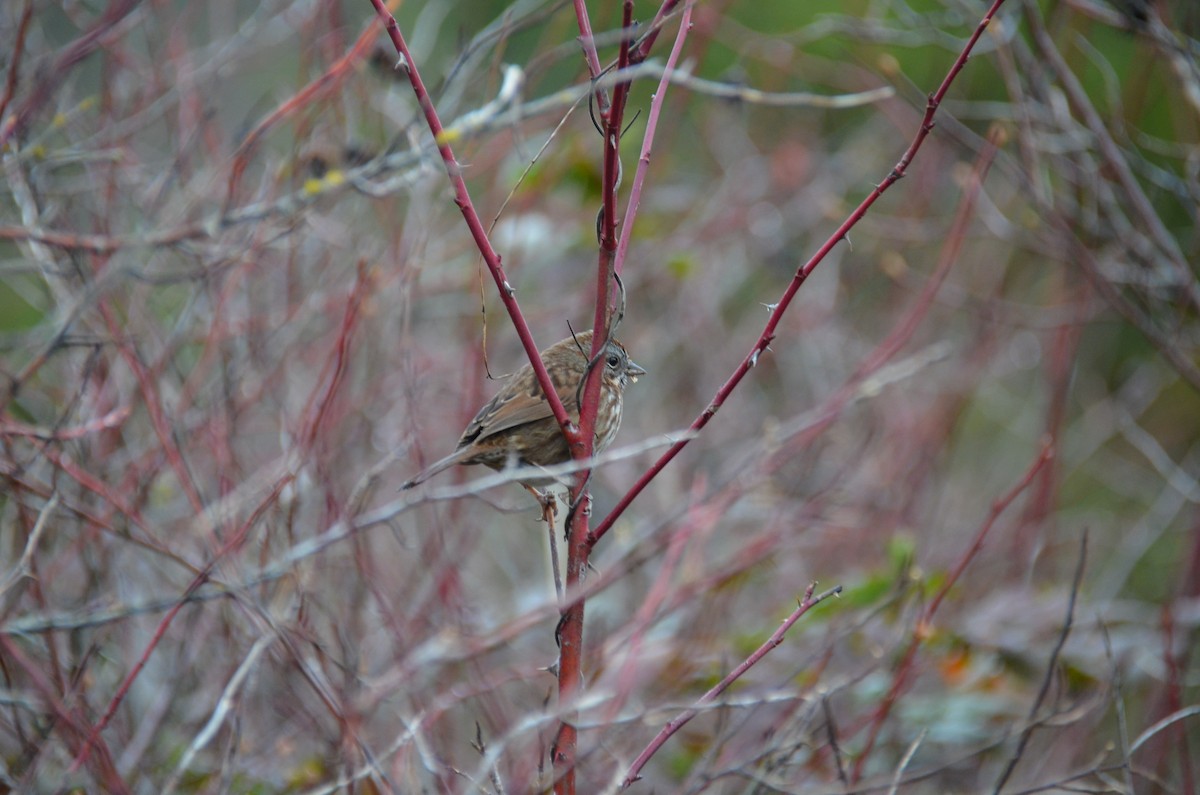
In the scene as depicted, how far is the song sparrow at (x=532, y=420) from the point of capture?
370cm

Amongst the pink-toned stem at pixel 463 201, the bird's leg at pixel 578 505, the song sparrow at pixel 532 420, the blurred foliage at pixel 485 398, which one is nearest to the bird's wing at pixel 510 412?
the song sparrow at pixel 532 420

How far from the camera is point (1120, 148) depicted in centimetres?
488

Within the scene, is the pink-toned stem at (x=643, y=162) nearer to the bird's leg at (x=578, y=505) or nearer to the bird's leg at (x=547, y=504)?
the bird's leg at (x=578, y=505)

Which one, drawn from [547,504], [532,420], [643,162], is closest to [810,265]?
[643,162]

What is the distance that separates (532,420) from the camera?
3889 mm

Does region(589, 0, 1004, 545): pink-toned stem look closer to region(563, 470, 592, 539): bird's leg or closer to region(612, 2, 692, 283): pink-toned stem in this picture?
region(563, 470, 592, 539): bird's leg

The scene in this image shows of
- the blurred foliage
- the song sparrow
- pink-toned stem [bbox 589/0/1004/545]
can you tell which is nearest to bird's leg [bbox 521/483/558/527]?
the blurred foliage

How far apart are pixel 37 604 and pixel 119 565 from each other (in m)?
0.46

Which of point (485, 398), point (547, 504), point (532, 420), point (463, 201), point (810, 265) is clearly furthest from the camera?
point (485, 398)

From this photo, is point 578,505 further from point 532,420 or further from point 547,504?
point 532,420

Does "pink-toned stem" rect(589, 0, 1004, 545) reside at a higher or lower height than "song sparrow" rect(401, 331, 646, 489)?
higher

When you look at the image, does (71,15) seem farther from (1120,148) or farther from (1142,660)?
(1142,660)

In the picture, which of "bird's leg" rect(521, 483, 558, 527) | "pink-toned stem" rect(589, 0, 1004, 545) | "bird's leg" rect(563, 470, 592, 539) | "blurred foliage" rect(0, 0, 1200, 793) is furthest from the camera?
Result: "blurred foliage" rect(0, 0, 1200, 793)

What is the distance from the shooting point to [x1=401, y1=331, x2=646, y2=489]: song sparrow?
146 inches
